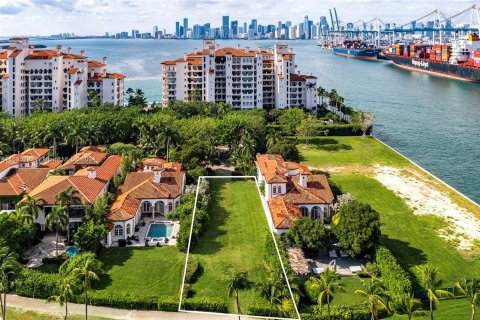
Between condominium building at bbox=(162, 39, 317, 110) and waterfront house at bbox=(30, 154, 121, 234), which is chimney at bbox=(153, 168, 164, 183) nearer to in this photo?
waterfront house at bbox=(30, 154, 121, 234)

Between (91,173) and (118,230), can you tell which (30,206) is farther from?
(91,173)

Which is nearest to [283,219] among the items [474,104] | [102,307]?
[102,307]

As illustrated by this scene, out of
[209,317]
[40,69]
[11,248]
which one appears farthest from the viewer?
[40,69]

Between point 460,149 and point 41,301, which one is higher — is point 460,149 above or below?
above

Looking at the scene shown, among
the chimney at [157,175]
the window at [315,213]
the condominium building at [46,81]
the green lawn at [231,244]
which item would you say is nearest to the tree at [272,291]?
the green lawn at [231,244]

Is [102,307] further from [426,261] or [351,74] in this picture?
[351,74]

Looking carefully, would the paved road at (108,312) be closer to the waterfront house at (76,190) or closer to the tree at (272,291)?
the tree at (272,291)
